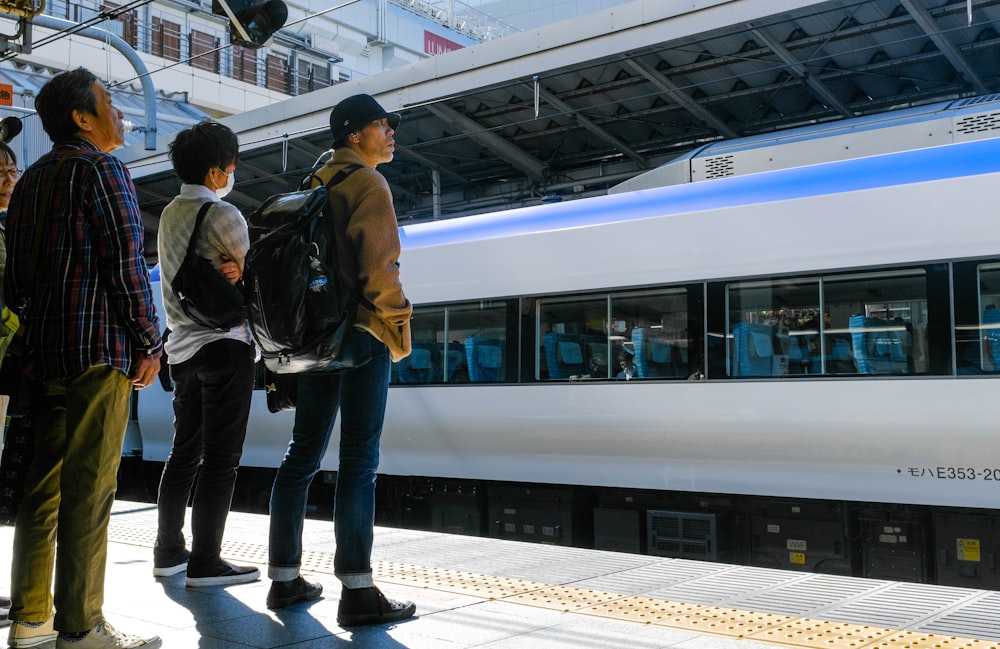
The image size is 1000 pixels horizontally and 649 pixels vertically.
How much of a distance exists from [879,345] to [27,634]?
526 cm

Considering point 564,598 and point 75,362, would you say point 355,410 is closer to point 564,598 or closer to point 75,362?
point 75,362

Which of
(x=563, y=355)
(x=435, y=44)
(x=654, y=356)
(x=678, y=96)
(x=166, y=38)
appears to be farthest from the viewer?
(x=435, y=44)

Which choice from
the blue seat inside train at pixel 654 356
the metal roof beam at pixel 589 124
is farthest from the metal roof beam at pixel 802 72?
the blue seat inside train at pixel 654 356

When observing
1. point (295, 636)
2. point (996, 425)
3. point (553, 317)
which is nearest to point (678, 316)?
point (553, 317)

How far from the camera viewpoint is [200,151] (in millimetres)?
4266

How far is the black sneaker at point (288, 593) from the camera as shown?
3660mm

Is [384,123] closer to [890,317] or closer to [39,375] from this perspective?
[39,375]

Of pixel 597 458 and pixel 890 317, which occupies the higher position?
pixel 890 317

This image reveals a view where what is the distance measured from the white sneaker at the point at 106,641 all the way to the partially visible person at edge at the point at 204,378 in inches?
36.4

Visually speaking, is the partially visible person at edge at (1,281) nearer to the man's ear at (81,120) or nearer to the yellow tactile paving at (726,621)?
the man's ear at (81,120)

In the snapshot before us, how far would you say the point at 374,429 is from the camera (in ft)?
11.8

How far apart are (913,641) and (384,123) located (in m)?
2.46

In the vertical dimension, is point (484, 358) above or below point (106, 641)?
above

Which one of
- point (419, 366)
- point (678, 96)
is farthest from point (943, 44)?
point (419, 366)
